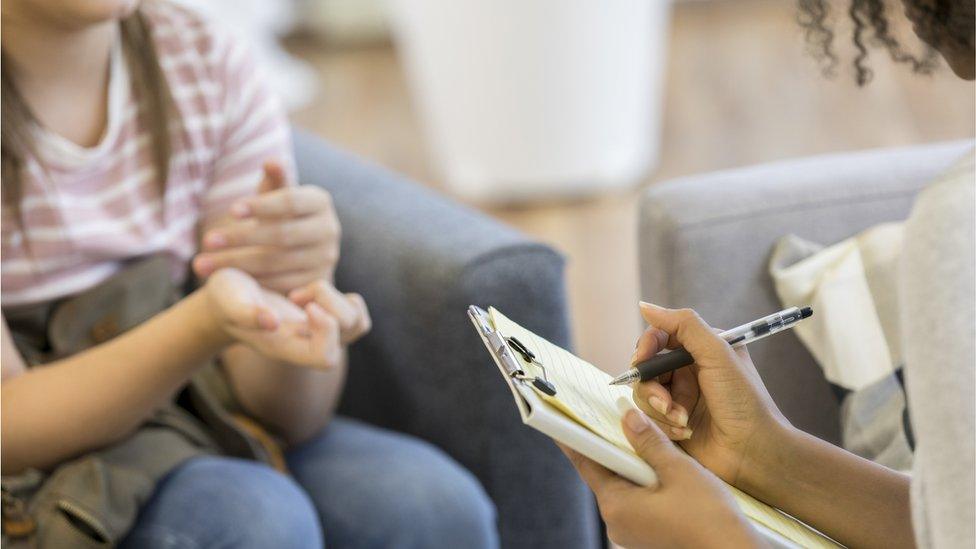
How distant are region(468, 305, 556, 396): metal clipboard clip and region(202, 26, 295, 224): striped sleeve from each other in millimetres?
417

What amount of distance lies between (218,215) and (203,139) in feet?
0.23

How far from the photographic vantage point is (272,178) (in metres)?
0.93

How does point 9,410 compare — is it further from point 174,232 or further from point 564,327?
point 564,327

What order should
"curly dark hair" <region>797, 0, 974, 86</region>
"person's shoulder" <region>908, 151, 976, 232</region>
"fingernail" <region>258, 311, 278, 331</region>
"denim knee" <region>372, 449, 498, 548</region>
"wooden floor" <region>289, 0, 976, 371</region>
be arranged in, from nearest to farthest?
"person's shoulder" <region>908, 151, 976, 232</region> < "curly dark hair" <region>797, 0, 974, 86</region> < "fingernail" <region>258, 311, 278, 331</region> < "denim knee" <region>372, 449, 498, 548</region> < "wooden floor" <region>289, 0, 976, 371</region>

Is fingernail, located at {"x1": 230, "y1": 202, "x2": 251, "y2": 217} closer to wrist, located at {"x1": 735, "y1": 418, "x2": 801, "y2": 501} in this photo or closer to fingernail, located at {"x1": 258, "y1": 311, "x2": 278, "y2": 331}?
fingernail, located at {"x1": 258, "y1": 311, "x2": 278, "y2": 331}

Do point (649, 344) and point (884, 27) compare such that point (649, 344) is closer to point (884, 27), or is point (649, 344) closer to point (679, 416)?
point (679, 416)

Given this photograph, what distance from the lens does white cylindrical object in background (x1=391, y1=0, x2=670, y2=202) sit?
7.47 feet

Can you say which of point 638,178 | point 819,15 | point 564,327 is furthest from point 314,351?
point 638,178

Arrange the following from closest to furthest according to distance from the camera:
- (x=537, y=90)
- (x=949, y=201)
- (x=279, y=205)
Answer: (x=949, y=201), (x=279, y=205), (x=537, y=90)

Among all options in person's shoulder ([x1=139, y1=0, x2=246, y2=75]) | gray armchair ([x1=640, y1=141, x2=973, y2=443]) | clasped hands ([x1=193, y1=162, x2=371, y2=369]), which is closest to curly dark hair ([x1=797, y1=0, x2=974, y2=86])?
gray armchair ([x1=640, y1=141, x2=973, y2=443])

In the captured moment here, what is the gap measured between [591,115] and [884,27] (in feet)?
5.33

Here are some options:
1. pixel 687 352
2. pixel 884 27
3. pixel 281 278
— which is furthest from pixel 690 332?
pixel 281 278

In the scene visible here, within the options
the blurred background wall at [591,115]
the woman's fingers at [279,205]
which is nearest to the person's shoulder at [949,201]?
the woman's fingers at [279,205]

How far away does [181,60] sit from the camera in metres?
1.01
